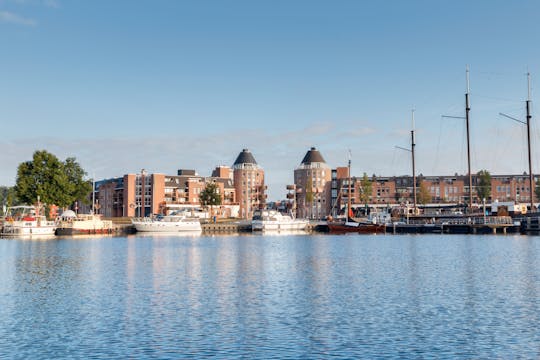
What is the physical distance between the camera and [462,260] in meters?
73.6

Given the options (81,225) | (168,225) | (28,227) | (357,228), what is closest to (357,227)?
(357,228)

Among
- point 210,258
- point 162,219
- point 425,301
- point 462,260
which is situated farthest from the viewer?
point 162,219

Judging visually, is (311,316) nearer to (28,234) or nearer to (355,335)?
(355,335)

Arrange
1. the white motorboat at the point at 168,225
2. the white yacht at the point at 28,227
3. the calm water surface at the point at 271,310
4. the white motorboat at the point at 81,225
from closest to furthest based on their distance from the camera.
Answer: the calm water surface at the point at 271,310 < the white yacht at the point at 28,227 < the white motorboat at the point at 81,225 < the white motorboat at the point at 168,225

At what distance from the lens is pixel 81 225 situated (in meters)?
155

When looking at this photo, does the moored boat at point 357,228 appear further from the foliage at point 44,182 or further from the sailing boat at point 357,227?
the foliage at point 44,182

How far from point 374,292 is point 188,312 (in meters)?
15.9

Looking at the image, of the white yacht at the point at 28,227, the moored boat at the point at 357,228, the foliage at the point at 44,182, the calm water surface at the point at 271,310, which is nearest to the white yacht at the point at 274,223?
the moored boat at the point at 357,228

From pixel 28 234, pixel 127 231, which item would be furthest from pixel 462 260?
pixel 127 231

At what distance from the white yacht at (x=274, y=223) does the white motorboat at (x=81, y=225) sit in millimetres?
44106

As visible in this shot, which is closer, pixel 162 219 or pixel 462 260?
pixel 462 260

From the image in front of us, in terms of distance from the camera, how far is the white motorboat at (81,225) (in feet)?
497

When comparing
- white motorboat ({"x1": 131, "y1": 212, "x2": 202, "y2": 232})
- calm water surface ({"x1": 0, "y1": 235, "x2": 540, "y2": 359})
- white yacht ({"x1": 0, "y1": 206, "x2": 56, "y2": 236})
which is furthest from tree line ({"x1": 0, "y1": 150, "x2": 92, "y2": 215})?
calm water surface ({"x1": 0, "y1": 235, "x2": 540, "y2": 359})

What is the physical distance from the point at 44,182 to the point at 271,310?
453ft
